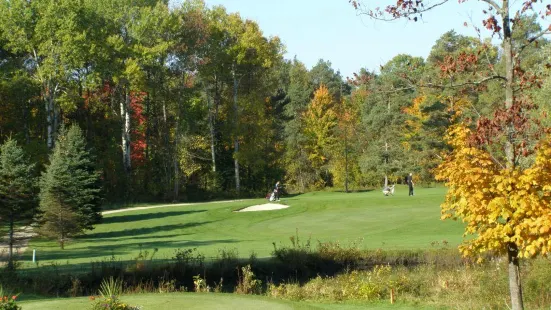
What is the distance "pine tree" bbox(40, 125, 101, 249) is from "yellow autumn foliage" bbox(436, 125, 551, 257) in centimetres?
2426

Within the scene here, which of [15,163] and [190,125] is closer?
[15,163]

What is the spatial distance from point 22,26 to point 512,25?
42.4 m

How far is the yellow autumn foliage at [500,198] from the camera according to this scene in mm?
9188

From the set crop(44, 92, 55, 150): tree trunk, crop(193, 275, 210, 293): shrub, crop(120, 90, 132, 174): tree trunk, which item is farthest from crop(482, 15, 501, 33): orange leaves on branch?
crop(120, 90, 132, 174): tree trunk

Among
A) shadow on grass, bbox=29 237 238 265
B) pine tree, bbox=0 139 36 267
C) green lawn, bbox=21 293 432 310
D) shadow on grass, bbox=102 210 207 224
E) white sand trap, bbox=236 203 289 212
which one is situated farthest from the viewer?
white sand trap, bbox=236 203 289 212

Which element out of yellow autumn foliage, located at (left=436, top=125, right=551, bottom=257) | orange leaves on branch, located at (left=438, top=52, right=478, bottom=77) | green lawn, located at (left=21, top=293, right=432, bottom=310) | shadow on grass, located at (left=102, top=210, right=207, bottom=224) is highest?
orange leaves on branch, located at (left=438, top=52, right=478, bottom=77)

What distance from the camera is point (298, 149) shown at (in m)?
73.9

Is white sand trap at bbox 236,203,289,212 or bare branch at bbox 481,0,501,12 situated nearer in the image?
bare branch at bbox 481,0,501,12

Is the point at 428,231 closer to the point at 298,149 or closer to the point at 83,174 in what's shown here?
the point at 83,174

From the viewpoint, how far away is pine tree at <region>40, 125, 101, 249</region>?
101 ft

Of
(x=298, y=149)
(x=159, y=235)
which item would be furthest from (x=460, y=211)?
(x=298, y=149)

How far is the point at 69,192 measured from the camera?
32.4 metres

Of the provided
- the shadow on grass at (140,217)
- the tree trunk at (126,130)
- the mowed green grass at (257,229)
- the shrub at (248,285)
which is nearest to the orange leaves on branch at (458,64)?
the shrub at (248,285)

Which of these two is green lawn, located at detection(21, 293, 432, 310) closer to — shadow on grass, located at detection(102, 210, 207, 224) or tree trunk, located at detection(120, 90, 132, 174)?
shadow on grass, located at detection(102, 210, 207, 224)
